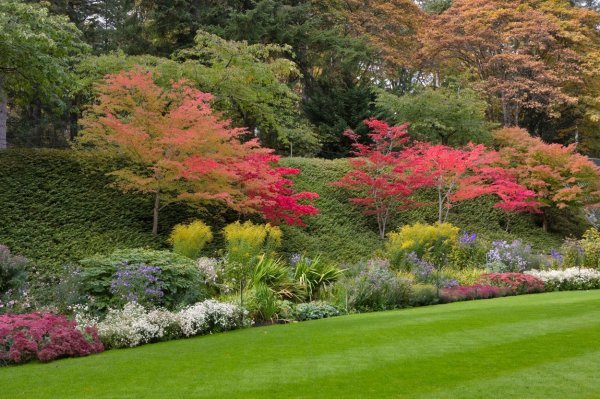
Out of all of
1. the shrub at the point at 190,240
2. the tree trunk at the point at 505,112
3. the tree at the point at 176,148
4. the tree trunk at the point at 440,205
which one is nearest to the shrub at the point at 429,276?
the tree at the point at 176,148

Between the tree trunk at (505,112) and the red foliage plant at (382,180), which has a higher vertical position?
the tree trunk at (505,112)

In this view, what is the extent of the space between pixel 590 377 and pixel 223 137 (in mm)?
9679

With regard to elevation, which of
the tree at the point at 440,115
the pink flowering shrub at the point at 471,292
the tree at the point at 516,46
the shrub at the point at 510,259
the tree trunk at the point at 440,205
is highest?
the tree at the point at 516,46

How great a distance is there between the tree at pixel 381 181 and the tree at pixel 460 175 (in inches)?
14.7

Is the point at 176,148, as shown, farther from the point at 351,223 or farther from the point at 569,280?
the point at 569,280

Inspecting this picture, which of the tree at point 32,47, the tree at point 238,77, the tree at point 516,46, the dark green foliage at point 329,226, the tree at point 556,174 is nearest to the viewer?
the tree at point 32,47

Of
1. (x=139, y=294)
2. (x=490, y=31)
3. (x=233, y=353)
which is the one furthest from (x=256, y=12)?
(x=233, y=353)

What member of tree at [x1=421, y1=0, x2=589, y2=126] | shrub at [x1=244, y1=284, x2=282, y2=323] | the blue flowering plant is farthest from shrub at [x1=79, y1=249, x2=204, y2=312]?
tree at [x1=421, y1=0, x2=589, y2=126]

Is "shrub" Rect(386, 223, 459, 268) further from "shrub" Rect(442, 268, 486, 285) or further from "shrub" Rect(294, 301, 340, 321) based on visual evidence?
"shrub" Rect(294, 301, 340, 321)

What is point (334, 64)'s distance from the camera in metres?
27.2

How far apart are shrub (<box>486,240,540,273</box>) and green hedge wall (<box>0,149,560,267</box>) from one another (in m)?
3.36

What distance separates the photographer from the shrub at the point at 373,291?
1102 cm

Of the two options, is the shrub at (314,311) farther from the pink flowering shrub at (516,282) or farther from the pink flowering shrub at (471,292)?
the pink flowering shrub at (516,282)

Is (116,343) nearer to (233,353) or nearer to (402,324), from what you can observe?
(233,353)
